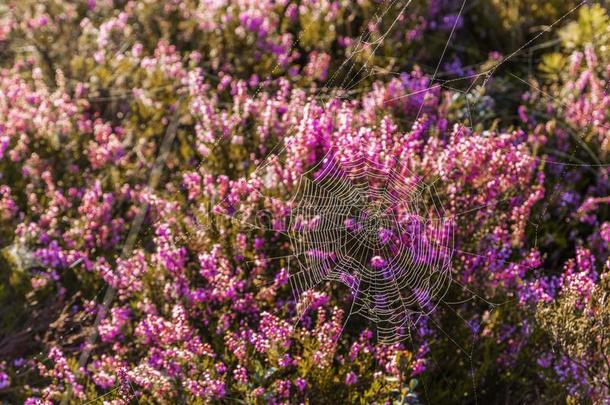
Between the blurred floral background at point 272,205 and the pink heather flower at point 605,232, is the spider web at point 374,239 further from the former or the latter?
the pink heather flower at point 605,232

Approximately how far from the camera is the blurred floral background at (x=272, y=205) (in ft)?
11.6

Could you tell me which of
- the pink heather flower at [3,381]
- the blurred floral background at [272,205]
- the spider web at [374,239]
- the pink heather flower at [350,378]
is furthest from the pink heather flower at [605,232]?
the pink heather flower at [3,381]

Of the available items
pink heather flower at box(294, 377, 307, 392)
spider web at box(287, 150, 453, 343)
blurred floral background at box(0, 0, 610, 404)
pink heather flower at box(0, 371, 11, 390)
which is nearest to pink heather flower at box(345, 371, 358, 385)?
blurred floral background at box(0, 0, 610, 404)

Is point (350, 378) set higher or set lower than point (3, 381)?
higher

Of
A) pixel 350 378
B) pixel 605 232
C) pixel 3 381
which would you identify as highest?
pixel 605 232

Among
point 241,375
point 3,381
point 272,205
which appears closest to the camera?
point 241,375

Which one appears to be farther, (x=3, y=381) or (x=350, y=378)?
(x=3, y=381)

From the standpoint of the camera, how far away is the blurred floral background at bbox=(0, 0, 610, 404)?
354cm

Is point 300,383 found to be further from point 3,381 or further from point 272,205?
point 3,381

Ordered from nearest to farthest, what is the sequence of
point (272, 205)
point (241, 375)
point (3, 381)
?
point (241, 375) < point (3, 381) < point (272, 205)

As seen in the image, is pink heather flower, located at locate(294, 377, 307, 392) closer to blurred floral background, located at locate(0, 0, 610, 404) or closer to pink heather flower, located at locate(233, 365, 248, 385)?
blurred floral background, located at locate(0, 0, 610, 404)

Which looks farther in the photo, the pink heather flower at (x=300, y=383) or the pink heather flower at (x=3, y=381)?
the pink heather flower at (x=3, y=381)

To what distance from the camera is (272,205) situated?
4215mm

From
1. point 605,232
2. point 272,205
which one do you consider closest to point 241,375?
point 272,205
